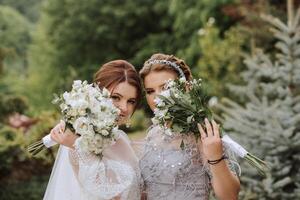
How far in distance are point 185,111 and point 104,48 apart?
23.4 m

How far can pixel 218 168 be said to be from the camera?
2939mm

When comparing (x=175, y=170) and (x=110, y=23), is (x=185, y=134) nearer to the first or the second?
(x=175, y=170)

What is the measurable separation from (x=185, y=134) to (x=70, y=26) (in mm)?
23226

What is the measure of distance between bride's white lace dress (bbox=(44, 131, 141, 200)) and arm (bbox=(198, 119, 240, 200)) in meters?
0.50

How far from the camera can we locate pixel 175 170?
323 cm

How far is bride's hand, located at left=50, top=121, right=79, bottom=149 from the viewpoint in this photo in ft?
10.2

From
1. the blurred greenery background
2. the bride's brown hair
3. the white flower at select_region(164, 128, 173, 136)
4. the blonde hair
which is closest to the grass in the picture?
the blurred greenery background

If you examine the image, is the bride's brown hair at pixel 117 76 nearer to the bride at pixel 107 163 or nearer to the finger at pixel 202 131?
the bride at pixel 107 163

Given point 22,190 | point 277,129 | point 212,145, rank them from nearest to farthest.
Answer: point 212,145 → point 277,129 → point 22,190

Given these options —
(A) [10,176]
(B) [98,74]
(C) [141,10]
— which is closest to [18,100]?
(A) [10,176]

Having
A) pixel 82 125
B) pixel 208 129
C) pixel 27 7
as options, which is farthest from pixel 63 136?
pixel 27 7

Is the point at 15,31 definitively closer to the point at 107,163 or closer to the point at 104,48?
the point at 104,48

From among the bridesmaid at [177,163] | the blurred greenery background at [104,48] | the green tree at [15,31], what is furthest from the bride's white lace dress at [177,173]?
the green tree at [15,31]

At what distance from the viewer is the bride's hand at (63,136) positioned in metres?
3.10
